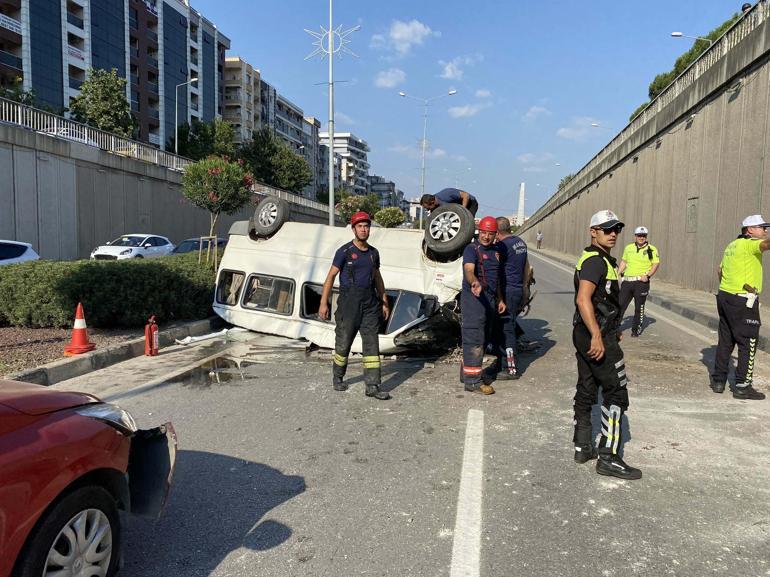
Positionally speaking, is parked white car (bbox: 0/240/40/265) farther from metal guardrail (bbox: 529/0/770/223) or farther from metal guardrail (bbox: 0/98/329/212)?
metal guardrail (bbox: 529/0/770/223)

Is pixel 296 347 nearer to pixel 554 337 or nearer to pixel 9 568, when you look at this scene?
pixel 554 337

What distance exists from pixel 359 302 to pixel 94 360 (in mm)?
3661

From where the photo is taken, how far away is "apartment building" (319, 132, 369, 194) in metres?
141

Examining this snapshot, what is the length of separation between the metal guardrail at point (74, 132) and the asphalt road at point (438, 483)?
45.0 ft

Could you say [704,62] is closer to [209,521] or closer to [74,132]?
[209,521]

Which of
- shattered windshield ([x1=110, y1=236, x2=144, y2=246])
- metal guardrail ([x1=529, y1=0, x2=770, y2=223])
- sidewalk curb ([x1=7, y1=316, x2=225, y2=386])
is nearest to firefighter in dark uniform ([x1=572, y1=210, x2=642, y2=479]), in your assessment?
sidewalk curb ([x1=7, y1=316, x2=225, y2=386])

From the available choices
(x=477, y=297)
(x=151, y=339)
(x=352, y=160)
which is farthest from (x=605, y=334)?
(x=352, y=160)

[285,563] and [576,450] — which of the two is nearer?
[285,563]

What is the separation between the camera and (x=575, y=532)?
326 centimetres

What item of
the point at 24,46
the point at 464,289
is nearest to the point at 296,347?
the point at 464,289

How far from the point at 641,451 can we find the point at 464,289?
7.99 ft

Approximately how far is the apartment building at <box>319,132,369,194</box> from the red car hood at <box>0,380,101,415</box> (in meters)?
134

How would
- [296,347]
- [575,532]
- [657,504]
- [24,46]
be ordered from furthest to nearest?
[24,46] → [296,347] → [657,504] → [575,532]

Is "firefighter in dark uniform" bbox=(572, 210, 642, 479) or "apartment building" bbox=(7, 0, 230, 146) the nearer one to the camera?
"firefighter in dark uniform" bbox=(572, 210, 642, 479)
